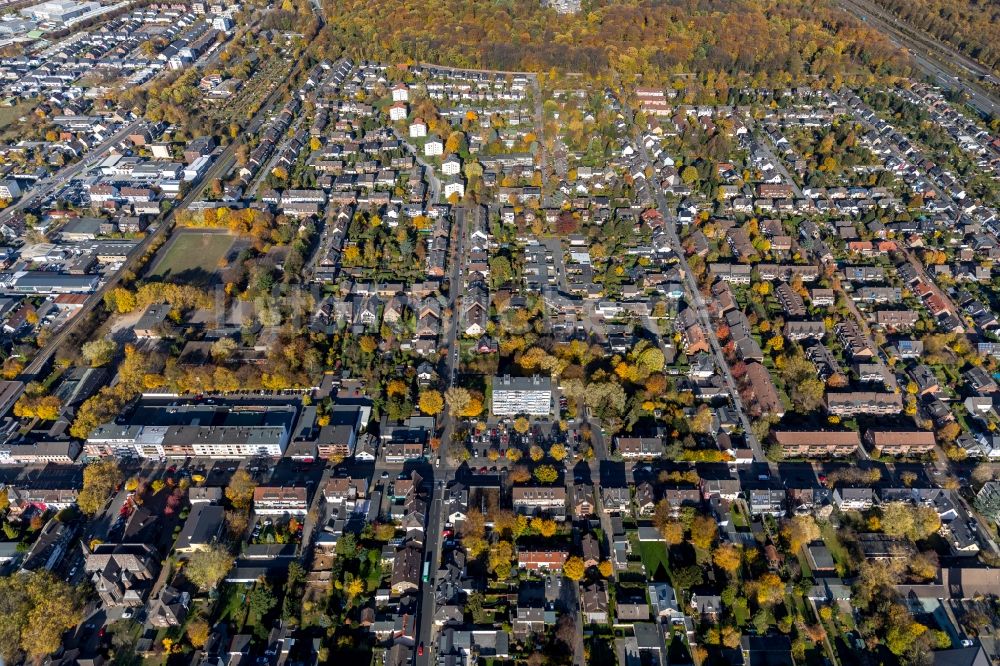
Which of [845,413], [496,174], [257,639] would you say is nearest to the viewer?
[257,639]

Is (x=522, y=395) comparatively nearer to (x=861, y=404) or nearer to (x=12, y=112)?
(x=861, y=404)

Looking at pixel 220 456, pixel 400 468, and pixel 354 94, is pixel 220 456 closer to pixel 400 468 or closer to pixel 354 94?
pixel 400 468

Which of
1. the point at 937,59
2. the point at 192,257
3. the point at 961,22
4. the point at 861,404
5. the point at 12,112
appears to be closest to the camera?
the point at 861,404

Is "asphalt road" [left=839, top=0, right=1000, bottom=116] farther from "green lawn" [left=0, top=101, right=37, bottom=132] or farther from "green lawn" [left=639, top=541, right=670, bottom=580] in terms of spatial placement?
"green lawn" [left=0, top=101, right=37, bottom=132]

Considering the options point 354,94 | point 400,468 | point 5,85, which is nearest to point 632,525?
point 400,468

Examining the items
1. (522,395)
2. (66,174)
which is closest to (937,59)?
(522,395)

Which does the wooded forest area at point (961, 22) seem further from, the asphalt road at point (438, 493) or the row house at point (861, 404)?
the asphalt road at point (438, 493)
